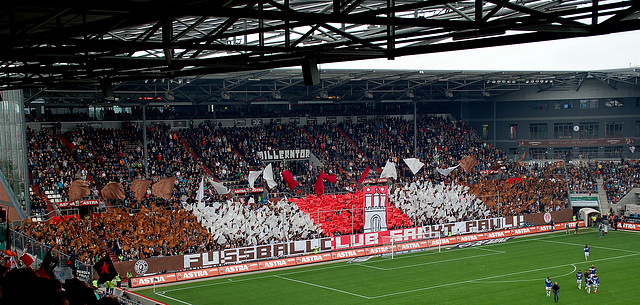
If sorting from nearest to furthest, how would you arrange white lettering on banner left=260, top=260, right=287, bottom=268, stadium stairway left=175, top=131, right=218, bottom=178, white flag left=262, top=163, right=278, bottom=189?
white lettering on banner left=260, top=260, right=287, bottom=268 → white flag left=262, top=163, right=278, bottom=189 → stadium stairway left=175, top=131, right=218, bottom=178

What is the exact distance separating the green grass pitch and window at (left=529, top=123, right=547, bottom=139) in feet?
86.3

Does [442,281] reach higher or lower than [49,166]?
lower

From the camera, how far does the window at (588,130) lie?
71.3 metres

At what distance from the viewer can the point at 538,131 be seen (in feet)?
241

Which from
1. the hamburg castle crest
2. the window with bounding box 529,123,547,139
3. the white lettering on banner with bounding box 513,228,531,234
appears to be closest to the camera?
the hamburg castle crest

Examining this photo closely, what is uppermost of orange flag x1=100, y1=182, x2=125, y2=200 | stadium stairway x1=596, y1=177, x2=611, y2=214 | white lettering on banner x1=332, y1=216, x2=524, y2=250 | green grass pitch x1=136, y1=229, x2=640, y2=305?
orange flag x1=100, y1=182, x2=125, y2=200

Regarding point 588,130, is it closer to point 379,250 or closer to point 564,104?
point 564,104

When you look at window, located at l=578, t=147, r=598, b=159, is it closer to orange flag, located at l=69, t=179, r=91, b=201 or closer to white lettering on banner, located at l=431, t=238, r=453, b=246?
white lettering on banner, located at l=431, t=238, r=453, b=246

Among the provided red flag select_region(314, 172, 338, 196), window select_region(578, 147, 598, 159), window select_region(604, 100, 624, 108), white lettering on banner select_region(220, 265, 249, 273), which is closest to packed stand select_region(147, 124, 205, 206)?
white lettering on banner select_region(220, 265, 249, 273)

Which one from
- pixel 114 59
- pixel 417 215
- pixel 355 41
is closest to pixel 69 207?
pixel 417 215

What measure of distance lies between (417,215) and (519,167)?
20.7m

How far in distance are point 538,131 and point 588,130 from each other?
5.06m

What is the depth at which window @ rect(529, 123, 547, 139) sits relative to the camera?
240 ft

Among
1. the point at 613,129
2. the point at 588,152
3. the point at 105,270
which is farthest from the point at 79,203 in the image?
the point at 613,129
